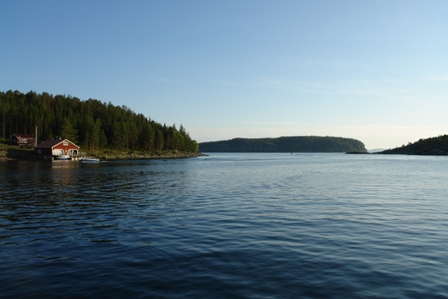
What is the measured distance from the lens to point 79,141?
543ft

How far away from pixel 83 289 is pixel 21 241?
26.3ft

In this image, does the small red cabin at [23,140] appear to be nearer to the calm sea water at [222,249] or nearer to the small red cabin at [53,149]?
the small red cabin at [53,149]

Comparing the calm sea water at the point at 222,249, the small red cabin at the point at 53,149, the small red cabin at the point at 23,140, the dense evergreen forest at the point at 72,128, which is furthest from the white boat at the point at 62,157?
the calm sea water at the point at 222,249

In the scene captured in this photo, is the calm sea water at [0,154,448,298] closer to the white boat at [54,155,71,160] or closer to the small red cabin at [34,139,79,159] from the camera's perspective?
the white boat at [54,155,71,160]

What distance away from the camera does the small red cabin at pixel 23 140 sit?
147637 mm

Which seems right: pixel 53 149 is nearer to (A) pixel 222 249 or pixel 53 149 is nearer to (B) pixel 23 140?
(B) pixel 23 140

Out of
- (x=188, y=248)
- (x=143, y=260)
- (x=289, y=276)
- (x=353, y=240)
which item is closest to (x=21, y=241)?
(x=143, y=260)

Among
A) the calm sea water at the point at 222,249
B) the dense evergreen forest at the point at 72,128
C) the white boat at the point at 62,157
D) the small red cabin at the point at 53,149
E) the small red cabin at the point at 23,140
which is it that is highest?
the dense evergreen forest at the point at 72,128

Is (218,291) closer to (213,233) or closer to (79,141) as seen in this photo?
(213,233)

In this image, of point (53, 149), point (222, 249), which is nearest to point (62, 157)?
point (53, 149)

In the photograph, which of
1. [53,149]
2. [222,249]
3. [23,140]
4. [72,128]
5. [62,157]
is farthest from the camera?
[72,128]

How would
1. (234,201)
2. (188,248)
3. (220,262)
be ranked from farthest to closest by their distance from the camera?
(234,201) < (188,248) < (220,262)

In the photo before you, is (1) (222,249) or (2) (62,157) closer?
(1) (222,249)

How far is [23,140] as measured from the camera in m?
148
